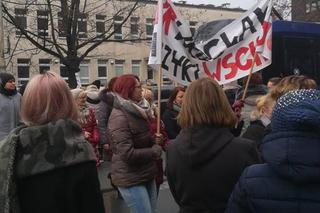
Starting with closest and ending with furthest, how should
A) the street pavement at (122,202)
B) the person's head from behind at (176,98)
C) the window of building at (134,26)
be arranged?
the person's head from behind at (176,98) → the street pavement at (122,202) → the window of building at (134,26)

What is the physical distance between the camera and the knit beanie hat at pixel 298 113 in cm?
208

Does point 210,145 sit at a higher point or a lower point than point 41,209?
higher

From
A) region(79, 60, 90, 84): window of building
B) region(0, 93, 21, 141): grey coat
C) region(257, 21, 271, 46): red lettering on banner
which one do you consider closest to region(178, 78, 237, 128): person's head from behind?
region(257, 21, 271, 46): red lettering on banner

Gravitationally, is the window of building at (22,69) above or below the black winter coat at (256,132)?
above

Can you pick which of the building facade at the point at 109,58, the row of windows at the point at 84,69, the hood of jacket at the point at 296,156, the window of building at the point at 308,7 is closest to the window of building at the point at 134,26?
the building facade at the point at 109,58

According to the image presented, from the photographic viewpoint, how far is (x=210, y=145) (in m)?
2.98

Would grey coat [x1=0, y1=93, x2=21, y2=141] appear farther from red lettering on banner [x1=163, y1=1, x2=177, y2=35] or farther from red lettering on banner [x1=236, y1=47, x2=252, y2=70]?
red lettering on banner [x1=236, y1=47, x2=252, y2=70]

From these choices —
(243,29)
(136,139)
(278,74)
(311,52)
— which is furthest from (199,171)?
(311,52)

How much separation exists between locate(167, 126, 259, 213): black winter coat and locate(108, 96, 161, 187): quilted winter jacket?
141 centimetres

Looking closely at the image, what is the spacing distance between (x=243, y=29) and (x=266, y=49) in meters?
0.38

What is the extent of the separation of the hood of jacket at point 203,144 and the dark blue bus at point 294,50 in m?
8.93

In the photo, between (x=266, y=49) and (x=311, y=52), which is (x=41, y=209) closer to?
(x=266, y=49)

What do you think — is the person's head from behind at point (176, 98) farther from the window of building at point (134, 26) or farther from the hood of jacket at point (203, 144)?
the window of building at point (134, 26)

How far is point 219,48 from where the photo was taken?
582cm
